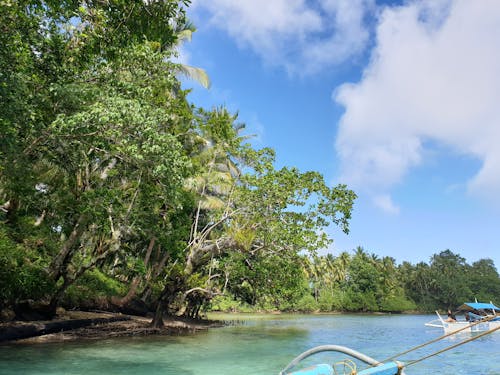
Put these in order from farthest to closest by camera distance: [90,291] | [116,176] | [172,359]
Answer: [90,291] → [116,176] → [172,359]

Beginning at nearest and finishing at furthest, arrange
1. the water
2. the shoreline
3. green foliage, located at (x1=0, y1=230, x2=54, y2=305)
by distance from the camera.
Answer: the water
green foliage, located at (x1=0, y1=230, x2=54, y2=305)
the shoreline

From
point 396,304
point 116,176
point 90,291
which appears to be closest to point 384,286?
point 396,304

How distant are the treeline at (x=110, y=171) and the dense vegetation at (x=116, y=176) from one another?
0.05 metres

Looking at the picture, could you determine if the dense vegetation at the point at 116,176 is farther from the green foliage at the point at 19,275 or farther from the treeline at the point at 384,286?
the treeline at the point at 384,286

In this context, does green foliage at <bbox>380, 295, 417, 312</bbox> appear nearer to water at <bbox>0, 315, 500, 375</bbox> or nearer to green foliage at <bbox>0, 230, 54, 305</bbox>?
water at <bbox>0, 315, 500, 375</bbox>

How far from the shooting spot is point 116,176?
51.7ft

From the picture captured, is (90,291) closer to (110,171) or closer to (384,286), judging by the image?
(110,171)

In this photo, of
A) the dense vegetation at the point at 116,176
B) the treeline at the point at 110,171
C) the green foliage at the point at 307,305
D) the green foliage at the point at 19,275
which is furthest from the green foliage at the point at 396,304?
the green foliage at the point at 19,275

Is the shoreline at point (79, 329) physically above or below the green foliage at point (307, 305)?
below

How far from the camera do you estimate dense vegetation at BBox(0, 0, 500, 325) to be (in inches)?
313

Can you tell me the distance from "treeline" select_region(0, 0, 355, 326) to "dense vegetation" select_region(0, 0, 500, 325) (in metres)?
0.05

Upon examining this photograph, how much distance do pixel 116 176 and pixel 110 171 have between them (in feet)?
7.49

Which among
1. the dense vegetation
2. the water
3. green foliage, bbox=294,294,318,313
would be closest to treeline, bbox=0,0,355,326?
the dense vegetation

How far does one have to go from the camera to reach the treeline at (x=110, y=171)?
312 inches
